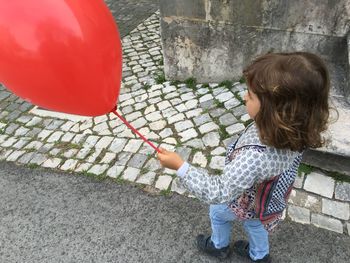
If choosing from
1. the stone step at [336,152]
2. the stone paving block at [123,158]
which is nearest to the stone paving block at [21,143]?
the stone paving block at [123,158]

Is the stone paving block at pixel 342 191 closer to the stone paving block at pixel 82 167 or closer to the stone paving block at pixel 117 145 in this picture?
the stone paving block at pixel 117 145

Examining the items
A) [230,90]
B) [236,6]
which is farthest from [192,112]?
[236,6]

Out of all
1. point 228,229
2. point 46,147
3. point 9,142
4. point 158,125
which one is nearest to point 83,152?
point 46,147

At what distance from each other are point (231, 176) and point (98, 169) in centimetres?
202

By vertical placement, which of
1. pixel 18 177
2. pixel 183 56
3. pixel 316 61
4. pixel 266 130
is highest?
pixel 316 61

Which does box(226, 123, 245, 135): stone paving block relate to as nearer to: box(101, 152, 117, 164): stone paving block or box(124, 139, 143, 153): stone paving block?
box(124, 139, 143, 153): stone paving block

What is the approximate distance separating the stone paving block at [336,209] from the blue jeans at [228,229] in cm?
70

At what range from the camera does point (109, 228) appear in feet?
9.23

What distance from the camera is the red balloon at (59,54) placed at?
162cm

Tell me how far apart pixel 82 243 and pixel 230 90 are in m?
2.39

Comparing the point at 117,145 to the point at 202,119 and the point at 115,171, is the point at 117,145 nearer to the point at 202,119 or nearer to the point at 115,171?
the point at 115,171

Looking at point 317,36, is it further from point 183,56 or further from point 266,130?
point 266,130

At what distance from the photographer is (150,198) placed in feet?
9.92

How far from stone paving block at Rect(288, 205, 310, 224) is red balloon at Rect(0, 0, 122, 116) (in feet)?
5.59
